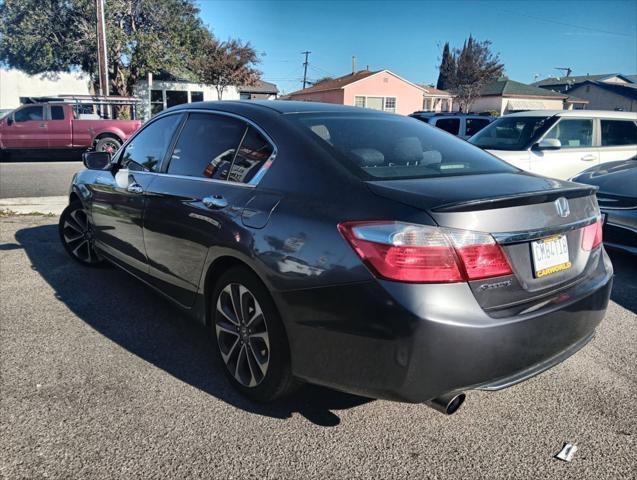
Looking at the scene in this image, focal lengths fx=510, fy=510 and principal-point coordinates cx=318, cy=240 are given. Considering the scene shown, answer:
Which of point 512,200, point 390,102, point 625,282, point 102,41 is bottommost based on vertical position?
point 625,282

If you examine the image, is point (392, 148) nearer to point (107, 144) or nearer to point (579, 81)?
point (107, 144)

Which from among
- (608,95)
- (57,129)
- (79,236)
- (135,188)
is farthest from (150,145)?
(608,95)

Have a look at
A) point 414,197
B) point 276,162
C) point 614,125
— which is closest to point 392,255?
point 414,197

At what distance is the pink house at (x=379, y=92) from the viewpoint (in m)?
44.5

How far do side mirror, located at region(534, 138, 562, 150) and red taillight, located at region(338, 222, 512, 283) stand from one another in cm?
594

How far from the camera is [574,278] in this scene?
8.16 feet

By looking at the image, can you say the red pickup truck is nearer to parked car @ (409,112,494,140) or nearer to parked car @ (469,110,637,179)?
parked car @ (409,112,494,140)

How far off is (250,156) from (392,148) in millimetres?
802

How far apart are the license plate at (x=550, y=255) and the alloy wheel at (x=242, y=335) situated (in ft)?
4.29

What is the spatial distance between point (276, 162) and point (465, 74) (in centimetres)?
4259

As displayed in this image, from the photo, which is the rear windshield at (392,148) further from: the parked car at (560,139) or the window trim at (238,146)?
the parked car at (560,139)

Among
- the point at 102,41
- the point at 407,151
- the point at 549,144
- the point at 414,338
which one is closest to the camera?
the point at 414,338

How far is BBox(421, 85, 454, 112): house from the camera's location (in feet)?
154

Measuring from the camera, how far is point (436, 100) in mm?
48688
